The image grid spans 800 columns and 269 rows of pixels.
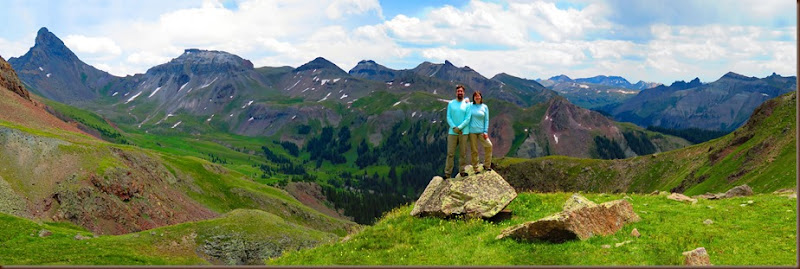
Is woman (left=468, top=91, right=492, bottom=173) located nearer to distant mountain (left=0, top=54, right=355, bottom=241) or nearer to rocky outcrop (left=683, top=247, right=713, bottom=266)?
rocky outcrop (left=683, top=247, right=713, bottom=266)

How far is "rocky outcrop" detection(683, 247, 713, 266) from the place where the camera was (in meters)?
19.5

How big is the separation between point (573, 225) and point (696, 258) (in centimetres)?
535

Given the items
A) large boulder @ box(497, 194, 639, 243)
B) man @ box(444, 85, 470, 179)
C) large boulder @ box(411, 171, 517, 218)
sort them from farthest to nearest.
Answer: man @ box(444, 85, 470, 179) < large boulder @ box(411, 171, 517, 218) < large boulder @ box(497, 194, 639, 243)

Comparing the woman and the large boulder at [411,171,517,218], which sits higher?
the woman

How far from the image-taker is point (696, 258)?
774 inches

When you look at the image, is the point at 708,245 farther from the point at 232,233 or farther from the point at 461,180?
the point at 232,233

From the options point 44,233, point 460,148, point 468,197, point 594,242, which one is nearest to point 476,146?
point 460,148

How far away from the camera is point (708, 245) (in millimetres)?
22953

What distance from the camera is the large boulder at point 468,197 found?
29.5 meters

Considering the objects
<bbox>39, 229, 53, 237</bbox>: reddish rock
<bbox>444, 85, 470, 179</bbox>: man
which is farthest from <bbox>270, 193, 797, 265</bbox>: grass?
<bbox>39, 229, 53, 237</bbox>: reddish rock

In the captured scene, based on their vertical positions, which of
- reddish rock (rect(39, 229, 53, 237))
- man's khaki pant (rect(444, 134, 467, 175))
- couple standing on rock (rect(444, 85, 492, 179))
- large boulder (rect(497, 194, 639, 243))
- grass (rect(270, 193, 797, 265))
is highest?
couple standing on rock (rect(444, 85, 492, 179))

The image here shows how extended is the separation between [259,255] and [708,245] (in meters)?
72.9

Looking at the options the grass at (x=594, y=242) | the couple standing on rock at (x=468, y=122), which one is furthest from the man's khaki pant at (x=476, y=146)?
the grass at (x=594, y=242)

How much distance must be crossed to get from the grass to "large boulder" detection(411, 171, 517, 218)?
0.68 meters
